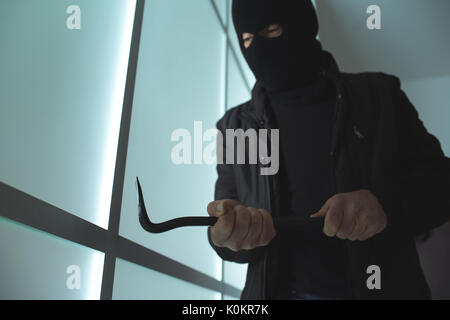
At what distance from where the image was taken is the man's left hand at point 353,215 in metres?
0.46

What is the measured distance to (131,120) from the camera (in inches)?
24.9

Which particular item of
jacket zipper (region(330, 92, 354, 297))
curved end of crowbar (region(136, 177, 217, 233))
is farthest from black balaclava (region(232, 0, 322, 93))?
curved end of crowbar (region(136, 177, 217, 233))

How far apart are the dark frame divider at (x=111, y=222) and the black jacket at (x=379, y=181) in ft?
0.45

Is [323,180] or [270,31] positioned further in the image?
[270,31]

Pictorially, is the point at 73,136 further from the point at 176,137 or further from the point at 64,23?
the point at 176,137

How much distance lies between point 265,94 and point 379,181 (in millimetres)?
339

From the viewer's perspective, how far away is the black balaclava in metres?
0.76

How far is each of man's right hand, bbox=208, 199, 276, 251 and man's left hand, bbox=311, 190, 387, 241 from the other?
0.07 metres

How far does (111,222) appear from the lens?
0.54m

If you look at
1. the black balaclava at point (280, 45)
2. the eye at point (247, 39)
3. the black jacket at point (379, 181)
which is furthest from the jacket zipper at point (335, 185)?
the eye at point (247, 39)

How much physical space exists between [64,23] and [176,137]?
13.1 inches

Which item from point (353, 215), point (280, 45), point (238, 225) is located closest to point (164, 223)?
point (238, 225)

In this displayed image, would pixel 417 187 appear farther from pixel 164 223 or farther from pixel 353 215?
pixel 164 223
